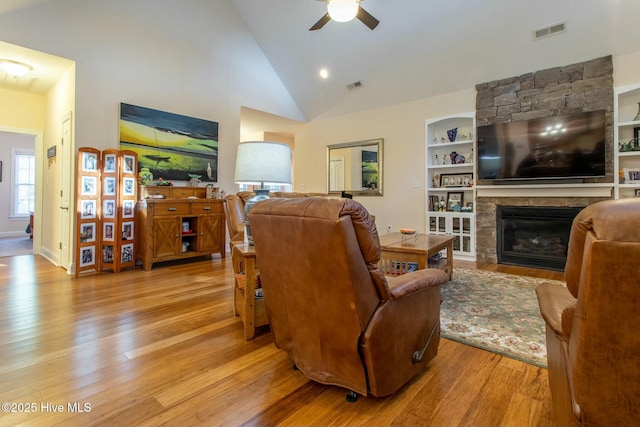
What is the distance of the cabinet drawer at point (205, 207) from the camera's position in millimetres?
4609

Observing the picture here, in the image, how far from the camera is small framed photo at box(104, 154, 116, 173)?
396 cm

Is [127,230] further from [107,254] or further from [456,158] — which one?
[456,158]

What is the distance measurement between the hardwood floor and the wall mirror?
4197mm

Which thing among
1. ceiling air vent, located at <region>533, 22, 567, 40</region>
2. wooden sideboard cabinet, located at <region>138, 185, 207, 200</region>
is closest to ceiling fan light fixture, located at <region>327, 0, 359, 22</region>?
ceiling air vent, located at <region>533, 22, 567, 40</region>

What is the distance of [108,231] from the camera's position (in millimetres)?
3990

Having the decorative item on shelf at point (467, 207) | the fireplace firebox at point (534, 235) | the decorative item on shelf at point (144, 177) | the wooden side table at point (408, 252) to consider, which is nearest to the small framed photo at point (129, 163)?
the decorative item on shelf at point (144, 177)

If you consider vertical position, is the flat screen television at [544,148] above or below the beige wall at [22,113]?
below

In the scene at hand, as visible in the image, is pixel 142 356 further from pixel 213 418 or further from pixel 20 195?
pixel 20 195

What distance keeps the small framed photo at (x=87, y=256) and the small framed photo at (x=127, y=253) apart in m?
0.30

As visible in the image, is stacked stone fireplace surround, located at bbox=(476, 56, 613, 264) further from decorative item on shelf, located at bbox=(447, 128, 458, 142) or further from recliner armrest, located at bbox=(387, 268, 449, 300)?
recliner armrest, located at bbox=(387, 268, 449, 300)

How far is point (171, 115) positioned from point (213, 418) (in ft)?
14.9

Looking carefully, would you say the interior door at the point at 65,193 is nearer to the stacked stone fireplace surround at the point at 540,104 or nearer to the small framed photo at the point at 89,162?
the small framed photo at the point at 89,162

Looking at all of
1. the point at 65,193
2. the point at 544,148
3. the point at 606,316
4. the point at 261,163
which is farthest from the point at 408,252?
the point at 65,193

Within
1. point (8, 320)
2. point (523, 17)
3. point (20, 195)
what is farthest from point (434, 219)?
point (20, 195)
